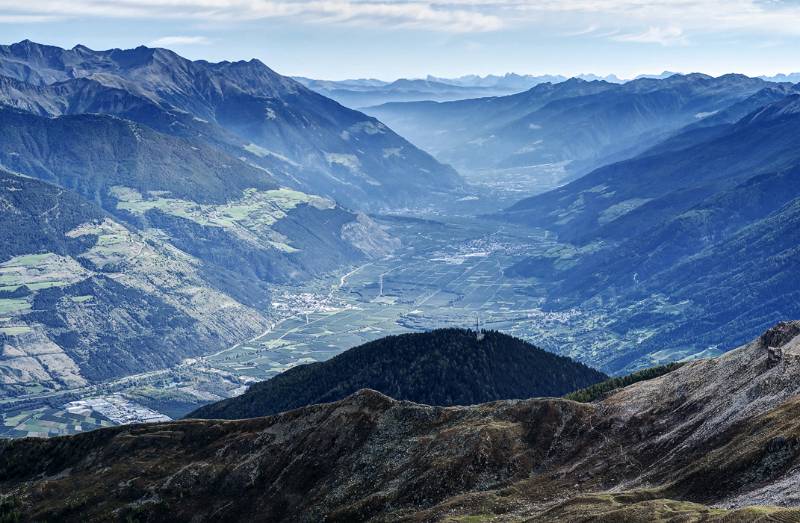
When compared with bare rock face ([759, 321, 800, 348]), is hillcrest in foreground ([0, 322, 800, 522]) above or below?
below

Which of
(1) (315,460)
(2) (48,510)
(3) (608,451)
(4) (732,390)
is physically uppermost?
(4) (732,390)

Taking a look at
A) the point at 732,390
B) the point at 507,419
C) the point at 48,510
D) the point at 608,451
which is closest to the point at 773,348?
the point at 732,390

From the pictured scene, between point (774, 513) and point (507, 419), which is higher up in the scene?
point (774, 513)

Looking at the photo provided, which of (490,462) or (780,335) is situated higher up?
(780,335)

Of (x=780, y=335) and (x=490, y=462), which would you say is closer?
(x=490, y=462)

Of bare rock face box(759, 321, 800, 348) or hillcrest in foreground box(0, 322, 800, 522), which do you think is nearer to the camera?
hillcrest in foreground box(0, 322, 800, 522)

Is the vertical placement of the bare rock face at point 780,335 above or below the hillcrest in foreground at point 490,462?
above

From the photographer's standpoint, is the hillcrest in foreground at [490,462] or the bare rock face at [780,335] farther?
the bare rock face at [780,335]

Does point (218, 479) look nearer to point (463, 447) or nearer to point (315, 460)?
point (315, 460)
